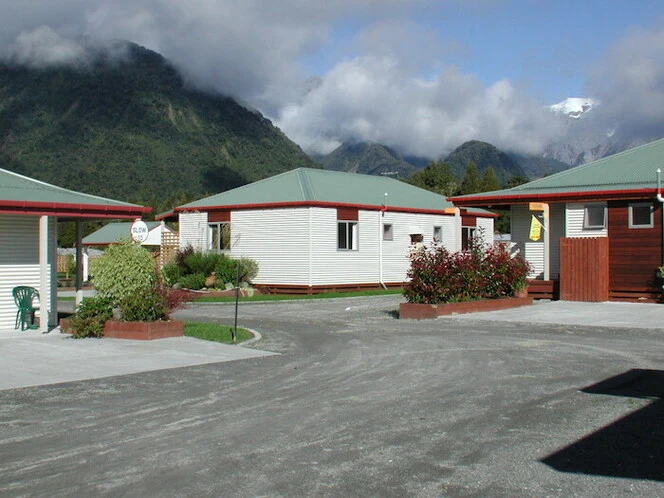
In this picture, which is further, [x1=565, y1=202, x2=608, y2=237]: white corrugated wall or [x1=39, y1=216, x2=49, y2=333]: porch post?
[x1=565, y1=202, x2=608, y2=237]: white corrugated wall

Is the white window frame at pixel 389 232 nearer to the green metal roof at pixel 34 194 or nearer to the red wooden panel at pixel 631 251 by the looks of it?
the red wooden panel at pixel 631 251

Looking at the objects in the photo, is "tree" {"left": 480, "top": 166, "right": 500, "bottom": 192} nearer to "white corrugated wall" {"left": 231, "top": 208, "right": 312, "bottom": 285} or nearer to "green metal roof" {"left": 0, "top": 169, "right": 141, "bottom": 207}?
"white corrugated wall" {"left": 231, "top": 208, "right": 312, "bottom": 285}

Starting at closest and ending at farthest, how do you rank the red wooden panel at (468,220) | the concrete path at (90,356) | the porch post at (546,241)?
the concrete path at (90,356) → the porch post at (546,241) → the red wooden panel at (468,220)

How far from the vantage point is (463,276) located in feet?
69.1

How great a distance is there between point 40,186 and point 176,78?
9653cm

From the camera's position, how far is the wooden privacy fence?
23.0m

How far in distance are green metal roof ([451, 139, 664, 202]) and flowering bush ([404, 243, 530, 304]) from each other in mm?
3535

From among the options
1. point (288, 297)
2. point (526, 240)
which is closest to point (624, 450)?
point (526, 240)

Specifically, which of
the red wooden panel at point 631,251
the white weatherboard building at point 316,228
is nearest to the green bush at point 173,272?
the white weatherboard building at point 316,228

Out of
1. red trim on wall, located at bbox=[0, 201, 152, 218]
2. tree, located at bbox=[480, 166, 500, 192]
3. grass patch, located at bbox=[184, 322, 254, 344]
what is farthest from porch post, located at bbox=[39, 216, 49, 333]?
tree, located at bbox=[480, 166, 500, 192]

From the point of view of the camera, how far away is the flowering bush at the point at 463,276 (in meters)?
20.7

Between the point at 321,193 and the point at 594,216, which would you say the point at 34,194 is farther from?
the point at 594,216

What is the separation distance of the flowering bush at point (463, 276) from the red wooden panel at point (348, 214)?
27.3 feet

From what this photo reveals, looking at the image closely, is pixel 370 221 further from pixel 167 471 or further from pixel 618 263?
pixel 167 471
